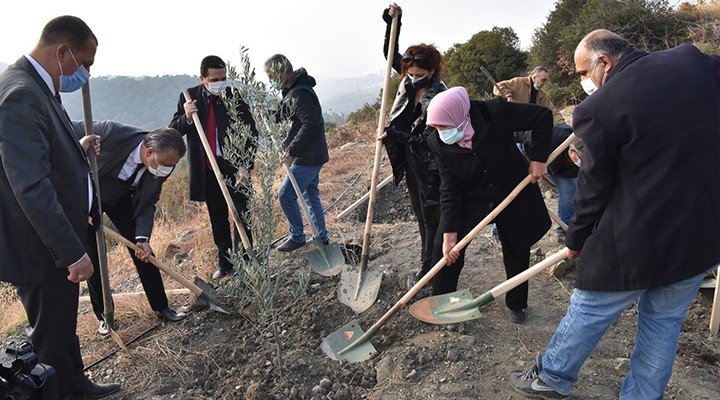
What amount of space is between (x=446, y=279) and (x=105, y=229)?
2.42 meters

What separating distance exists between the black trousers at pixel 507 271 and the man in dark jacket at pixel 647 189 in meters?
0.94

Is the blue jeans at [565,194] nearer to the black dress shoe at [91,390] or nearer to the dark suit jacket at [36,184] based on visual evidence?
the dark suit jacket at [36,184]

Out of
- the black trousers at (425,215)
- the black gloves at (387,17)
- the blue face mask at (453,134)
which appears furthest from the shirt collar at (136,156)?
the black gloves at (387,17)

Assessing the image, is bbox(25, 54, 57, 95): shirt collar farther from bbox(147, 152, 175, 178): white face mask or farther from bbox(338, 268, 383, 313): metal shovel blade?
bbox(338, 268, 383, 313): metal shovel blade

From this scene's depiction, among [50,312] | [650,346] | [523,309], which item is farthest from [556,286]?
[50,312]

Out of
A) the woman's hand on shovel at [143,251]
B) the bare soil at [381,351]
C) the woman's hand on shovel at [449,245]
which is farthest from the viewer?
the woman's hand on shovel at [143,251]

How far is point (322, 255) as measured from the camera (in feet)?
13.9

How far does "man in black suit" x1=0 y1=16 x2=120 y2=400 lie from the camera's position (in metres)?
2.08

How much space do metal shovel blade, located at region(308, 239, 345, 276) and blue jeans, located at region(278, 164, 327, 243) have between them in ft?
0.88

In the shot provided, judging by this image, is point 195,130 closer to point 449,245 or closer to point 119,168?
point 119,168

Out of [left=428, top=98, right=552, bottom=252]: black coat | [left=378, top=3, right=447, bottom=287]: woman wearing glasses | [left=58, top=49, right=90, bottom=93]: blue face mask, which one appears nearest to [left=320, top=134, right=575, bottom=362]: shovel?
[left=428, top=98, right=552, bottom=252]: black coat

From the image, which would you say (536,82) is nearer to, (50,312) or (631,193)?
(631,193)

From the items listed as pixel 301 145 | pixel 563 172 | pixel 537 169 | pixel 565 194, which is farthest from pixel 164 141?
pixel 565 194

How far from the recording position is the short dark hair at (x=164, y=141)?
10.2ft
